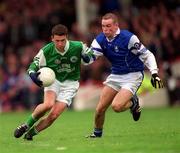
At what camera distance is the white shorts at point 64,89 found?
518 inches

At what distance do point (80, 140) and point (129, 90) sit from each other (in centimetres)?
134

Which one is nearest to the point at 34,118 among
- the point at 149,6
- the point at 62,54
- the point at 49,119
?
the point at 49,119

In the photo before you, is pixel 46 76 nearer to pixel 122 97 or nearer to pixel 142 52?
pixel 122 97

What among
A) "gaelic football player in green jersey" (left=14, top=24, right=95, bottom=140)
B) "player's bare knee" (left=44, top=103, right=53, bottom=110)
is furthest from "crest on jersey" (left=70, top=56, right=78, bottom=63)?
"player's bare knee" (left=44, top=103, right=53, bottom=110)

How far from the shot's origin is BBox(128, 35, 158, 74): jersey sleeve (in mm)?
13287

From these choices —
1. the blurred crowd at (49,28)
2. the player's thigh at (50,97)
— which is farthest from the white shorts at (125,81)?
the blurred crowd at (49,28)

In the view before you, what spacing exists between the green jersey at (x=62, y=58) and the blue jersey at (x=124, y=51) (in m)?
0.39

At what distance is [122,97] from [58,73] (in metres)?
1.16

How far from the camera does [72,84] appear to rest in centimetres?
1338

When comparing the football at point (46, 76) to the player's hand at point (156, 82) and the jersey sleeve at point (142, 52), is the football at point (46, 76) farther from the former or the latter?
the player's hand at point (156, 82)

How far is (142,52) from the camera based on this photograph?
13.4 m

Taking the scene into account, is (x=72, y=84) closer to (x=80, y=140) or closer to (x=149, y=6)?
(x=80, y=140)

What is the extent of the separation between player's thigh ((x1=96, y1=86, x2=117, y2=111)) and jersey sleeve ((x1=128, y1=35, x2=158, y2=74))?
2.52ft

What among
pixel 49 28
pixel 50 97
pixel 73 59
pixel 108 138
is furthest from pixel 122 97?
pixel 49 28
